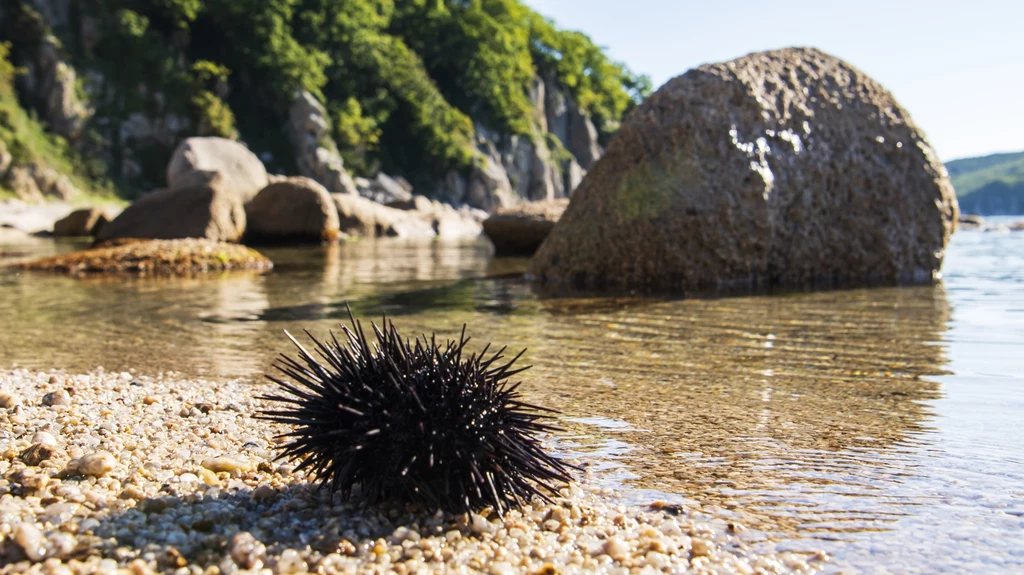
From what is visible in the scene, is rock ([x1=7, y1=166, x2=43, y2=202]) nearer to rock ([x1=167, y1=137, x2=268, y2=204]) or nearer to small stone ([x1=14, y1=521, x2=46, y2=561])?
rock ([x1=167, y1=137, x2=268, y2=204])

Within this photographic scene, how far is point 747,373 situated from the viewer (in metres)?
5.15

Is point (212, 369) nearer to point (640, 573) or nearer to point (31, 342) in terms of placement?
point (31, 342)

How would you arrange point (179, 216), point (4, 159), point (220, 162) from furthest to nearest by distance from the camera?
point (4, 159) < point (220, 162) < point (179, 216)

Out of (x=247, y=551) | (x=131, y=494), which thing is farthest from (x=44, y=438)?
(x=247, y=551)

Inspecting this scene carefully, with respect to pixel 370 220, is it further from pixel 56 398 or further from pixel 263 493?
pixel 263 493

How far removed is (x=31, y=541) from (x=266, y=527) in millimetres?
609

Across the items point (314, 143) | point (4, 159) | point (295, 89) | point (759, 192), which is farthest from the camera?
point (295, 89)

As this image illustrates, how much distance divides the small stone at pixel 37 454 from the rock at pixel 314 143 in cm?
4502

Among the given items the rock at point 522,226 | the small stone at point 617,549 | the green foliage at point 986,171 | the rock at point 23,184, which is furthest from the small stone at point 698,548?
the green foliage at point 986,171

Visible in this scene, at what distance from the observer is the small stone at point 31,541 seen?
2193mm

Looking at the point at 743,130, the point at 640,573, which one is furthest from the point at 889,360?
the point at 743,130

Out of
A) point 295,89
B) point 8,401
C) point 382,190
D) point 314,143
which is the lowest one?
point 8,401

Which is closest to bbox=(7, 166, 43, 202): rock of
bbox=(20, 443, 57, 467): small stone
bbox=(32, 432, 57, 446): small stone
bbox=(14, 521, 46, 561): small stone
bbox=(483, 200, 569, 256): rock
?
bbox=(483, 200, 569, 256): rock

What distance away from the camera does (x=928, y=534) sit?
2580mm
